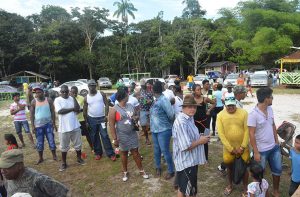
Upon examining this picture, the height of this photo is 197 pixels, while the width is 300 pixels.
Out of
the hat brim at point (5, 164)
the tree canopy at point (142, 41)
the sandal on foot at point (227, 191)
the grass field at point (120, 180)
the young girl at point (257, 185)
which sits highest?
the tree canopy at point (142, 41)

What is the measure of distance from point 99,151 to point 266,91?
4.15 metres

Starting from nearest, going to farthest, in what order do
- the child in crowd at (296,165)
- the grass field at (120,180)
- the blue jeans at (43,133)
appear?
the child in crowd at (296,165) < the grass field at (120,180) < the blue jeans at (43,133)

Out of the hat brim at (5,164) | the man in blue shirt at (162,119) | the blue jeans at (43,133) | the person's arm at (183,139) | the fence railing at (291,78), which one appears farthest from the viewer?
the fence railing at (291,78)

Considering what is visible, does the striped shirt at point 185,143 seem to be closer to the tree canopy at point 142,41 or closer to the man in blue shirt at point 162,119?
the man in blue shirt at point 162,119

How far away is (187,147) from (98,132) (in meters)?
3.61

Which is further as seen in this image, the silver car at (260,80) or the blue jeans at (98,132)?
the silver car at (260,80)

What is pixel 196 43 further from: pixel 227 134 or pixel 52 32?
pixel 227 134

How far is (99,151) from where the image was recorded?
22.8 ft

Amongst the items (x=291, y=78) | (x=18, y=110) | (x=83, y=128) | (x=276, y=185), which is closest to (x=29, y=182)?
(x=276, y=185)

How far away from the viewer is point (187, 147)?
365 centimetres

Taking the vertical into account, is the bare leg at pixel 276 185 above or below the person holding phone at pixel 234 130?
below

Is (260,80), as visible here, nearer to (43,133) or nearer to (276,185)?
(43,133)

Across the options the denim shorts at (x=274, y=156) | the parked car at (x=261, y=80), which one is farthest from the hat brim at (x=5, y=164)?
the parked car at (x=261, y=80)

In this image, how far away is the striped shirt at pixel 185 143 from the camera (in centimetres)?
365
